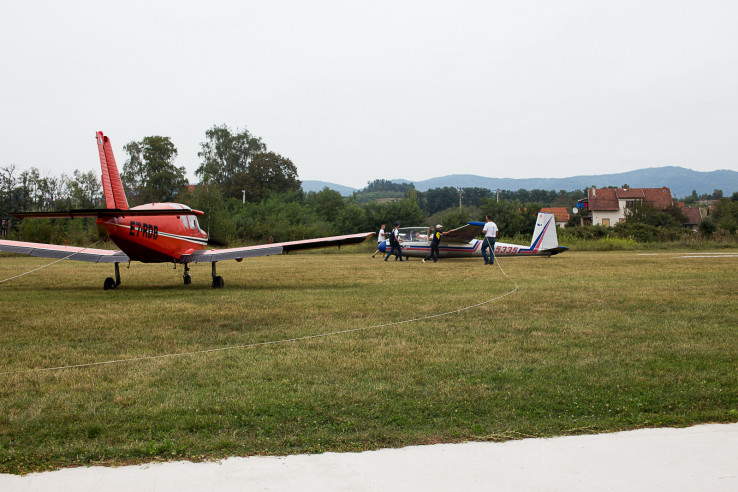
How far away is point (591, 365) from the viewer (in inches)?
217

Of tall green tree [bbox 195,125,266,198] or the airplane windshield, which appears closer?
the airplane windshield

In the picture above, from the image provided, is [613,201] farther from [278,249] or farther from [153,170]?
[278,249]

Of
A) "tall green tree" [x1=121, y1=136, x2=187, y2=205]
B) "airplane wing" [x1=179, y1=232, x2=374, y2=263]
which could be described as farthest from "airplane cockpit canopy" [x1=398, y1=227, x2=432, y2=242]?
"tall green tree" [x1=121, y1=136, x2=187, y2=205]

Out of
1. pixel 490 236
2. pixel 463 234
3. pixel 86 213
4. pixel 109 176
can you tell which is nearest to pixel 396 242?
pixel 463 234

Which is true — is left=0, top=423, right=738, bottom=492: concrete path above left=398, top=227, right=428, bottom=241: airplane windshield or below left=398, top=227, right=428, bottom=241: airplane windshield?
below

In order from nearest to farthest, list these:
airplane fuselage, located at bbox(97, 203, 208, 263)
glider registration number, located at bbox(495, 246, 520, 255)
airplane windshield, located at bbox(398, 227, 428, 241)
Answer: airplane fuselage, located at bbox(97, 203, 208, 263) < glider registration number, located at bbox(495, 246, 520, 255) < airplane windshield, located at bbox(398, 227, 428, 241)

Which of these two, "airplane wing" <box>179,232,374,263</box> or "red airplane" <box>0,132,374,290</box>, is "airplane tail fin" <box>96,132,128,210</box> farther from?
"airplane wing" <box>179,232,374,263</box>

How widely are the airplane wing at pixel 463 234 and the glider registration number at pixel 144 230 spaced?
1210 cm

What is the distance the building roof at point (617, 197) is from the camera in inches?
3718

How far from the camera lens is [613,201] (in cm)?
9569

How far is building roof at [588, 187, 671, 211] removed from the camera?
310 ft

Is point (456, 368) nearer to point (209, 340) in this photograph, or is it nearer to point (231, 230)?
point (209, 340)

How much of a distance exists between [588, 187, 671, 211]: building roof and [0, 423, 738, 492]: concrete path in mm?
97116

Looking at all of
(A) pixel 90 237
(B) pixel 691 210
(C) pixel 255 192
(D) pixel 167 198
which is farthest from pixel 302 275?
(B) pixel 691 210
